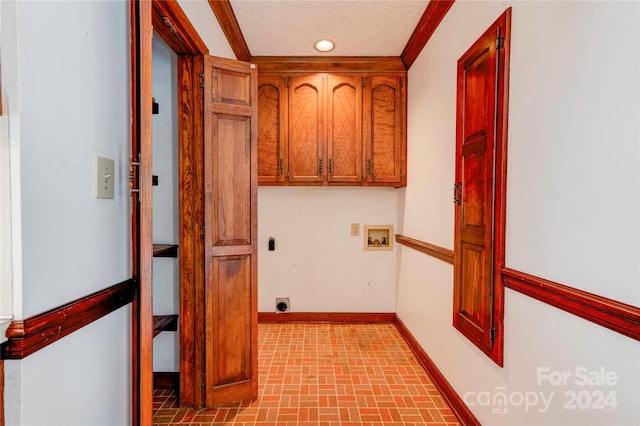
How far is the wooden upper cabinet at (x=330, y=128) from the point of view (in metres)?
3.03

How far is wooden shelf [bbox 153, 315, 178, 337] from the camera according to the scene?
188cm

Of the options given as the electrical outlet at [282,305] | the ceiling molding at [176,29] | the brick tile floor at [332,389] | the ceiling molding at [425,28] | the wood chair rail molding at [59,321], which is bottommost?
the brick tile floor at [332,389]

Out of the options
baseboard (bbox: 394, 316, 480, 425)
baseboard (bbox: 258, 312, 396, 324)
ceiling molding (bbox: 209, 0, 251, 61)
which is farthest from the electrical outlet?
ceiling molding (bbox: 209, 0, 251, 61)

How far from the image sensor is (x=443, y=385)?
204 cm

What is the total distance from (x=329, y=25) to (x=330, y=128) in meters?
0.85

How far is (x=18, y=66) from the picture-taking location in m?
0.75

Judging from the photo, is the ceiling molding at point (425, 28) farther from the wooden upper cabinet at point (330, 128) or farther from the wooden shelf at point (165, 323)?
the wooden shelf at point (165, 323)

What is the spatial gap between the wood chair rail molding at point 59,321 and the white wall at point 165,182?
889mm

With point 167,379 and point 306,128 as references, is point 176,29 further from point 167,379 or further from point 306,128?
point 167,379

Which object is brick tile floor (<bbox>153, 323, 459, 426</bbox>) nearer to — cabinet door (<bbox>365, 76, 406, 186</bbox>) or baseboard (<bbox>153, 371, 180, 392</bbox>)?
baseboard (<bbox>153, 371, 180, 392</bbox>)

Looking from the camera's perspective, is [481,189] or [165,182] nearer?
[481,189]

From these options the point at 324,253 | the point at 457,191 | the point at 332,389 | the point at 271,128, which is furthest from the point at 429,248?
the point at 271,128

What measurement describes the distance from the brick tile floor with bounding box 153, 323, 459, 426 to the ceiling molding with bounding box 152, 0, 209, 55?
6.79 ft

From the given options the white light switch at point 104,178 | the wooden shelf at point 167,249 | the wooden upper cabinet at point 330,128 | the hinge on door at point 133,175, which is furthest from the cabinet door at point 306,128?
the white light switch at point 104,178
